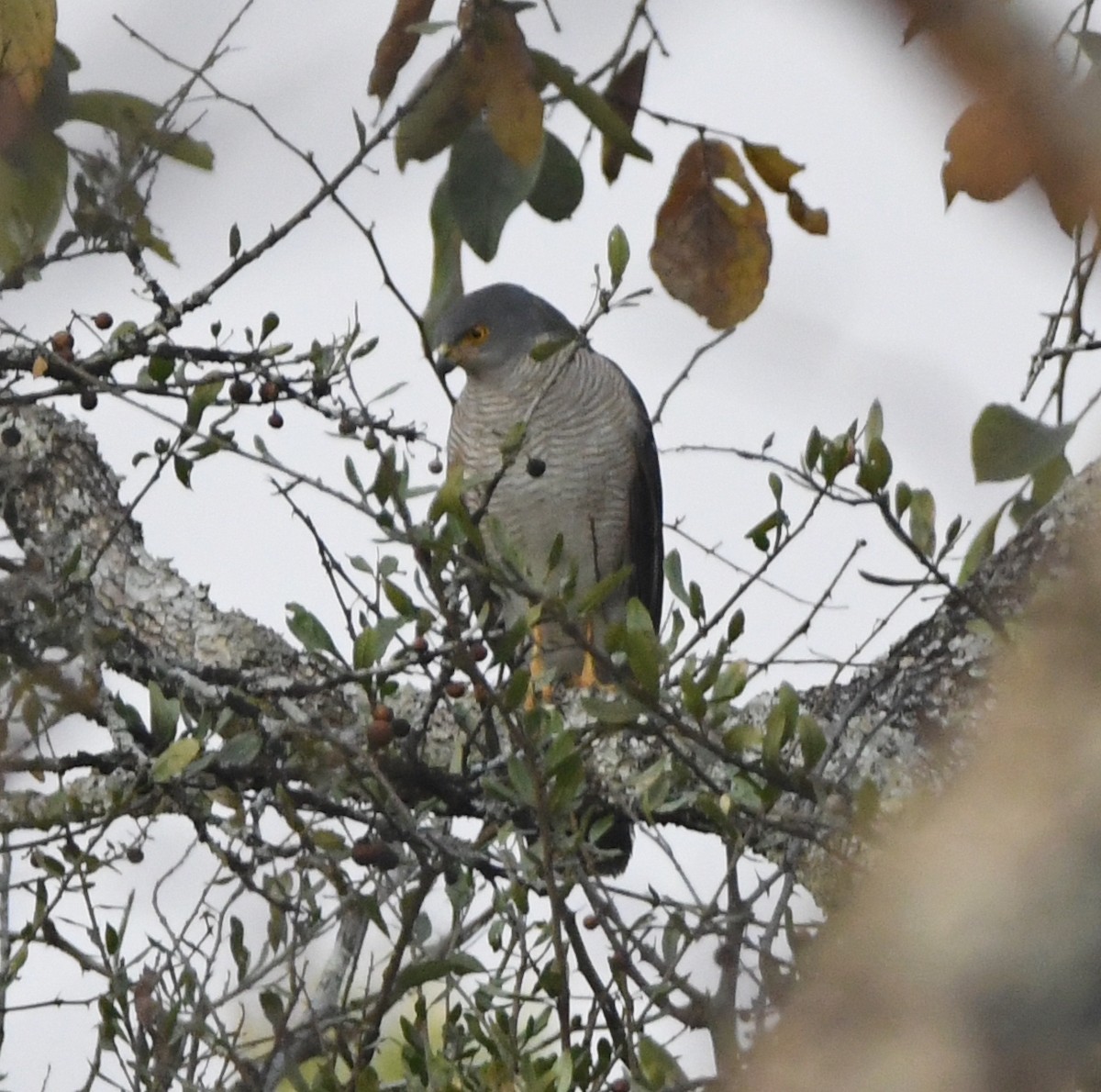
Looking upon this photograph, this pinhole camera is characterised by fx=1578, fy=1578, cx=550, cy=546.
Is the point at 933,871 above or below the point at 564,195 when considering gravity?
below

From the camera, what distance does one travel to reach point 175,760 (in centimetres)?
259

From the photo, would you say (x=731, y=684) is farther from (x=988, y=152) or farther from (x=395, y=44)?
Answer: (x=988, y=152)

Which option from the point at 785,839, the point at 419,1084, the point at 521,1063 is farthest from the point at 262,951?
the point at 785,839

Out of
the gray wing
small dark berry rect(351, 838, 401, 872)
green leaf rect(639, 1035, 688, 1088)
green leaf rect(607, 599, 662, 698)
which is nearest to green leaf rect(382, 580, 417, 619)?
green leaf rect(607, 599, 662, 698)

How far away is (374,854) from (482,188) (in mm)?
1395

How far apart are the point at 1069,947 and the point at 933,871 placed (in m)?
0.06

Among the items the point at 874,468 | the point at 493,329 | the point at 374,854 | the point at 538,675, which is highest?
the point at 493,329

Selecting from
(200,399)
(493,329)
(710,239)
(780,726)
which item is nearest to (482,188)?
(710,239)

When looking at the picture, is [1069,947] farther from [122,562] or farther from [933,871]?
[122,562]

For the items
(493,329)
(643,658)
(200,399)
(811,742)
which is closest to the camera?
(643,658)

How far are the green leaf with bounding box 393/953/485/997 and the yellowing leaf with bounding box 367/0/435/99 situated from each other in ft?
4.85

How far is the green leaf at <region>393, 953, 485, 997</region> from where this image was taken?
2.49 meters

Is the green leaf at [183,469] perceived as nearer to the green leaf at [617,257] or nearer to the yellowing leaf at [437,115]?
the green leaf at [617,257]

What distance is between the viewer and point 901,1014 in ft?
1.83
